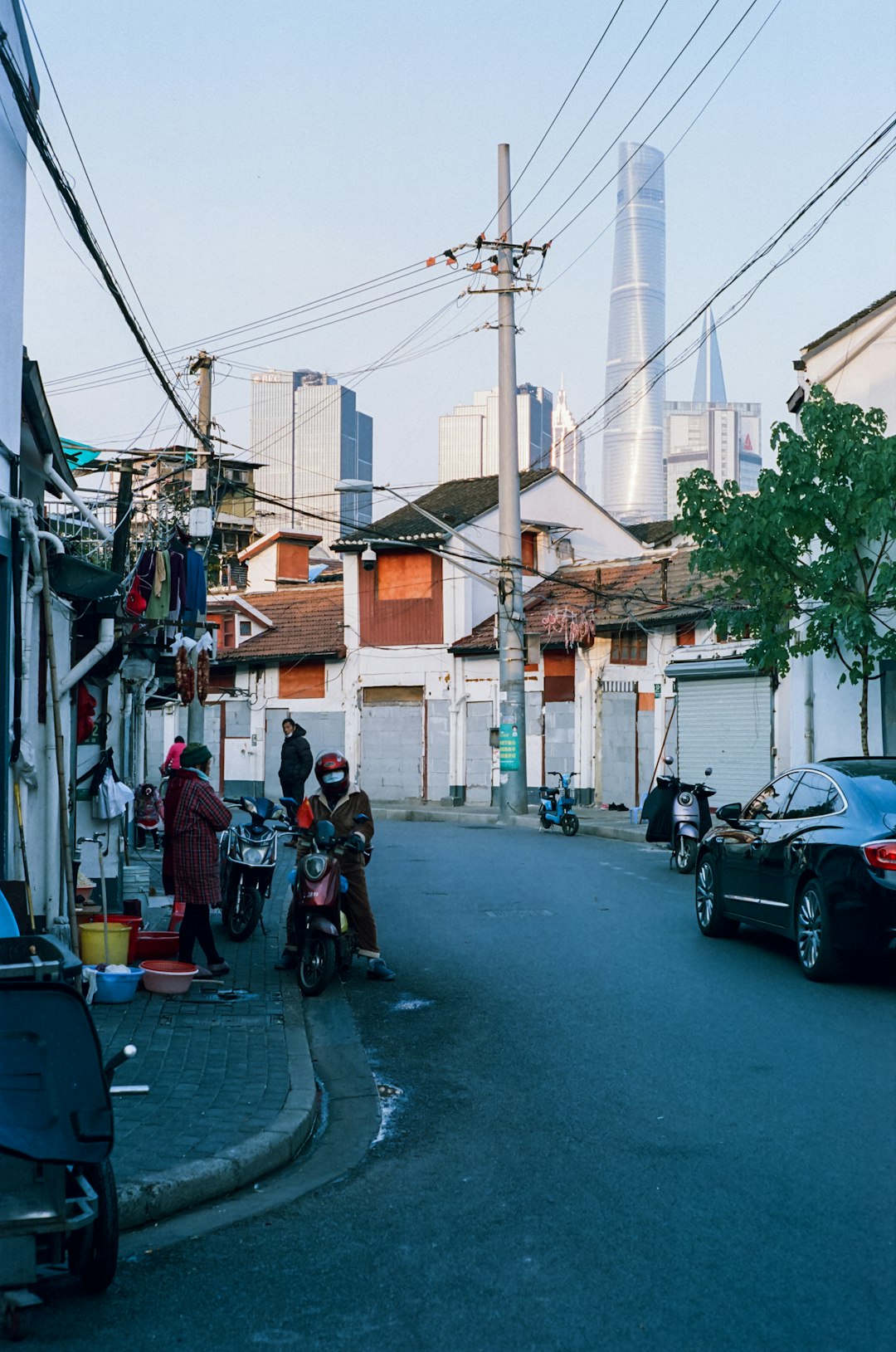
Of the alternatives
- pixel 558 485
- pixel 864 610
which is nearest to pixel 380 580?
pixel 558 485

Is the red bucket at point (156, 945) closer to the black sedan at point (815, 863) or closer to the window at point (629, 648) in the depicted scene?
the black sedan at point (815, 863)

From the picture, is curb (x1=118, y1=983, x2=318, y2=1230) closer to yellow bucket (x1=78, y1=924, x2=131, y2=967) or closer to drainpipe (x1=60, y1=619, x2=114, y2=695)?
yellow bucket (x1=78, y1=924, x2=131, y2=967)

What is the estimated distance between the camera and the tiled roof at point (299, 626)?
41906 millimetres

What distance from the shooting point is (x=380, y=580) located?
40844 mm

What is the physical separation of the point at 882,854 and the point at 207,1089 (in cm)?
523

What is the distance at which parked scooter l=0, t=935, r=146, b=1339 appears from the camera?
13.9ft

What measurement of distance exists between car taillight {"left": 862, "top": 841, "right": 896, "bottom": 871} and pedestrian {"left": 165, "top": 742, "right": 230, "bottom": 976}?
15.3 ft

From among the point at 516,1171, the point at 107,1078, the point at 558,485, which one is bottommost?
the point at 516,1171

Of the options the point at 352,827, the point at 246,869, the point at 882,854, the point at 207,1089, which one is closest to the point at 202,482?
the point at 246,869

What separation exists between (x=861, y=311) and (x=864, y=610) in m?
5.60

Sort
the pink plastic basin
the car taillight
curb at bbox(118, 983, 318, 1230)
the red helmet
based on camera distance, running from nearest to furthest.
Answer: curb at bbox(118, 983, 318, 1230) → the pink plastic basin → the car taillight → the red helmet

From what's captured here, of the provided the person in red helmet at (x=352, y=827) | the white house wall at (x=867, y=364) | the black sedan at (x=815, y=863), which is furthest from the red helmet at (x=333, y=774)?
the white house wall at (x=867, y=364)

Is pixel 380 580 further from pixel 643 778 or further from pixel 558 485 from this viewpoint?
pixel 643 778

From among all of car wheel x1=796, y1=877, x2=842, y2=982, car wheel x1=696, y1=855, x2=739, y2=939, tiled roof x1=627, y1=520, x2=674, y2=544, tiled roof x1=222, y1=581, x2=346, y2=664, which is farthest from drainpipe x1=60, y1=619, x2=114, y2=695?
tiled roof x1=627, y1=520, x2=674, y2=544
